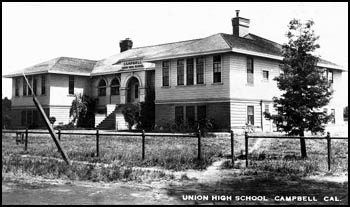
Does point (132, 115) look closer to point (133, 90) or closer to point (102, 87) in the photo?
point (133, 90)

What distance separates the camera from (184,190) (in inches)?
388

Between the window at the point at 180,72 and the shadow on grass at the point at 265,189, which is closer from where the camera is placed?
the shadow on grass at the point at 265,189

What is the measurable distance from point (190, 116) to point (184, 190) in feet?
58.3

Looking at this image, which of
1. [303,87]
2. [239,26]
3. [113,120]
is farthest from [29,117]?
[303,87]

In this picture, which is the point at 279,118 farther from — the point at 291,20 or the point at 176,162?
the point at 176,162

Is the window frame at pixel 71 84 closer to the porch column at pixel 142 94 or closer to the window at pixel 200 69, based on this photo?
the porch column at pixel 142 94

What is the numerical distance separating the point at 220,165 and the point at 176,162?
1.47m

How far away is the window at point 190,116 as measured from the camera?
26969 mm

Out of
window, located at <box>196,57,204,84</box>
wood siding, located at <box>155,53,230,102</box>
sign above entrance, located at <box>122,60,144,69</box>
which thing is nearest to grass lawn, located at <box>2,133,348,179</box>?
wood siding, located at <box>155,53,230,102</box>

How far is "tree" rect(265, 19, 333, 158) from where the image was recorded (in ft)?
52.2

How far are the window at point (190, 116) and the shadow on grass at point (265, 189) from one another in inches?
610

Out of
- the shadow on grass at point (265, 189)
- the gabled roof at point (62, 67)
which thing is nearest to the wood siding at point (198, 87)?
the gabled roof at point (62, 67)

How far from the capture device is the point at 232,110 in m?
25.8

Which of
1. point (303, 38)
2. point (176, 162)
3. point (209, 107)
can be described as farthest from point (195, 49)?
point (176, 162)
